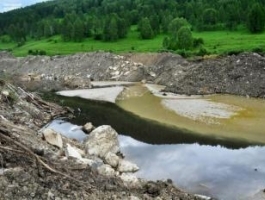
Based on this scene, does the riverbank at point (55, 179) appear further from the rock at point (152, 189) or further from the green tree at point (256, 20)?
the green tree at point (256, 20)

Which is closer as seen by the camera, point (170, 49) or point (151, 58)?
point (151, 58)

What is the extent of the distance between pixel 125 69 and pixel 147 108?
3510 cm

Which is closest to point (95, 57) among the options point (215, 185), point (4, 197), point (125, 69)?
point (125, 69)

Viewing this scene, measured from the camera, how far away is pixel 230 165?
35.1 meters

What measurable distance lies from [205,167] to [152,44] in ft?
280

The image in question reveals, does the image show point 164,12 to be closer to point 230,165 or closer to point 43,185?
point 230,165

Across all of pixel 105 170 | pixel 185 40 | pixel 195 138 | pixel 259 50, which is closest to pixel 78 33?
pixel 185 40

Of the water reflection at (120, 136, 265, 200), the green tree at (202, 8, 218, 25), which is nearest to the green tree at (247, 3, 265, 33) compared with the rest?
the green tree at (202, 8, 218, 25)

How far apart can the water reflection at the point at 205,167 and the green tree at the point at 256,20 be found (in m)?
76.8

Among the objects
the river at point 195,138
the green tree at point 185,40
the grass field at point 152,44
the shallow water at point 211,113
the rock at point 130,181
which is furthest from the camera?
the green tree at point 185,40

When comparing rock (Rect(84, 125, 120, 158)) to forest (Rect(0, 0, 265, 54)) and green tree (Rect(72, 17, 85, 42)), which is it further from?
green tree (Rect(72, 17, 85, 42))

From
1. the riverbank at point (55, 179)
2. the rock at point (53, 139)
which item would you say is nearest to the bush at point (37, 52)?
the rock at point (53, 139)

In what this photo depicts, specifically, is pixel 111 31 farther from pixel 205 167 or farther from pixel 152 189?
pixel 152 189

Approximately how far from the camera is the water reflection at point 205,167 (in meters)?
30.6
